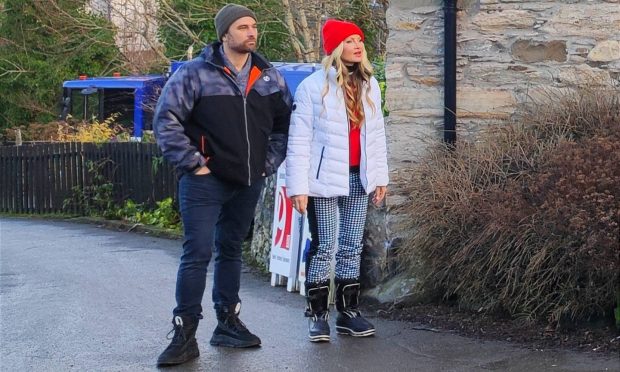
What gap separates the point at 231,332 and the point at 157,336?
0.64m

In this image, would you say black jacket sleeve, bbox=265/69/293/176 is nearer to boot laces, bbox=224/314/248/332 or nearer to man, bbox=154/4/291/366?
man, bbox=154/4/291/366

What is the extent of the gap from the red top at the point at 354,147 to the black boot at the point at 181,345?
1.33 m

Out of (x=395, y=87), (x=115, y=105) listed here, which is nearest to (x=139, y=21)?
(x=115, y=105)

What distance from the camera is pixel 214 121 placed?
5.62 meters

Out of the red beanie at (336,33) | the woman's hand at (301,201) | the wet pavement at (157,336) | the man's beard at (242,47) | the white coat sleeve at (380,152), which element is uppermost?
the red beanie at (336,33)

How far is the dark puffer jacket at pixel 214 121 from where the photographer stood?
18.2 ft

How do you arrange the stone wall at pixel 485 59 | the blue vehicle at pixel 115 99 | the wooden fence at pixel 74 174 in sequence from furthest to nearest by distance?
the blue vehicle at pixel 115 99 < the wooden fence at pixel 74 174 < the stone wall at pixel 485 59

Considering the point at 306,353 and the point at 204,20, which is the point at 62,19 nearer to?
the point at 204,20

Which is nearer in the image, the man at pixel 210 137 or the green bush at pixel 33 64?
the man at pixel 210 137

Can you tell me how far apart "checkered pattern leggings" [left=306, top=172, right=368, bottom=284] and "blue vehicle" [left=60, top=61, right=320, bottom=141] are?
14288 mm

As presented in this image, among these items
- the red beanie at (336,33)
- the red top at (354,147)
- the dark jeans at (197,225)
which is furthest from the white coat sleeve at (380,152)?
the dark jeans at (197,225)

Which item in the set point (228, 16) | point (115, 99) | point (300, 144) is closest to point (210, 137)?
point (300, 144)

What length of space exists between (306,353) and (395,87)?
99.0 inches

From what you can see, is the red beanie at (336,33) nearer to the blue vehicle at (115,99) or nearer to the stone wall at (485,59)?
the stone wall at (485,59)
